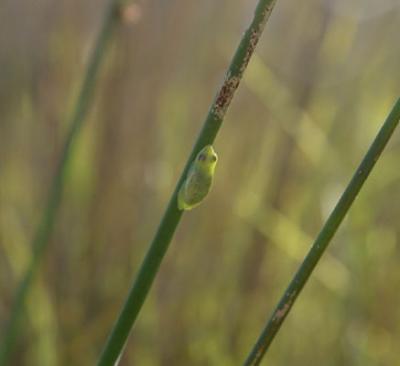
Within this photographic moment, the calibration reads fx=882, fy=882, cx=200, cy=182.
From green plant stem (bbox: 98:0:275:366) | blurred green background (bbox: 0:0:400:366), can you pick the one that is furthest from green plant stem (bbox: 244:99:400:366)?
blurred green background (bbox: 0:0:400:366)

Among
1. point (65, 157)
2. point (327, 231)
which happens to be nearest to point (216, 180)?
point (65, 157)

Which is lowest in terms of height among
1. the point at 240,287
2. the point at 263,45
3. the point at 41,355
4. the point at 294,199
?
the point at 41,355

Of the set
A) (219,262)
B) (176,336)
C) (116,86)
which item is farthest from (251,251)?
(116,86)

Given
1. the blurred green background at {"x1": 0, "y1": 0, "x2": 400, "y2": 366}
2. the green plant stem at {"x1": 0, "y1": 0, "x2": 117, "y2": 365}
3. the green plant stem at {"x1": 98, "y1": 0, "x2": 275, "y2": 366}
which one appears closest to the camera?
the green plant stem at {"x1": 98, "y1": 0, "x2": 275, "y2": 366}

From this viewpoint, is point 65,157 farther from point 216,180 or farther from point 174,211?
point 216,180

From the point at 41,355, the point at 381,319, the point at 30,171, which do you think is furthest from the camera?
the point at 30,171

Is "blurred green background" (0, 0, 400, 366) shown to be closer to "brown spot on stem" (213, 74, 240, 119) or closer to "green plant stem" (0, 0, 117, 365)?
"green plant stem" (0, 0, 117, 365)

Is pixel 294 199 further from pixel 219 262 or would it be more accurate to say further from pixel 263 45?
pixel 263 45
